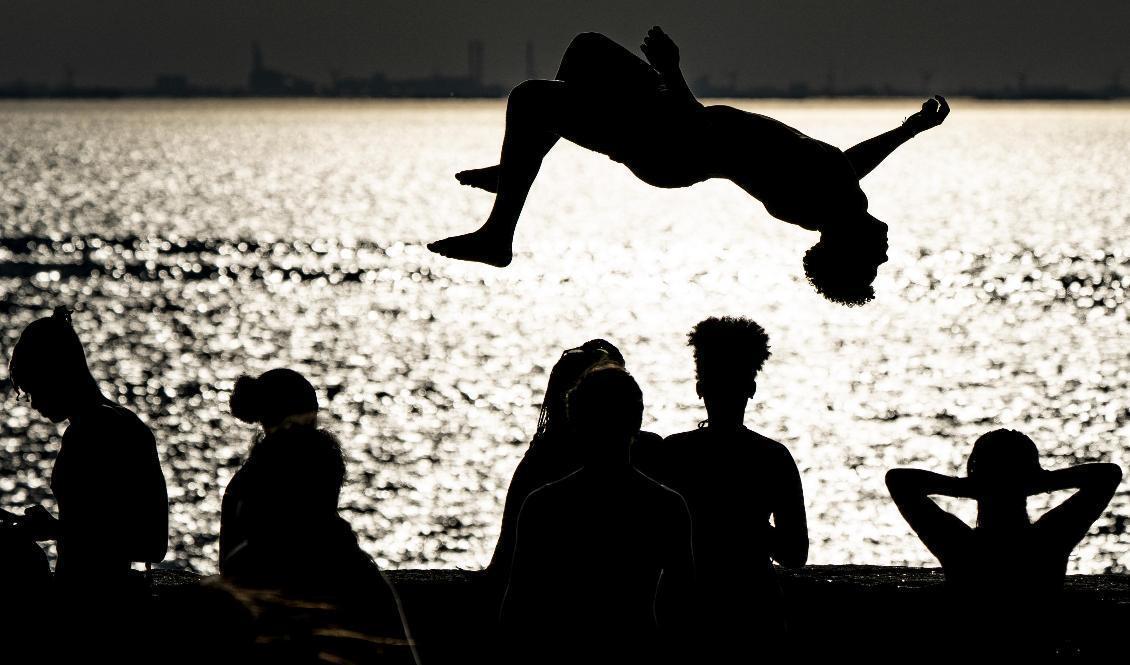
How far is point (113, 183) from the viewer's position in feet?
594

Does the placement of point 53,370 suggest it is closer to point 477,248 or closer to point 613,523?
point 477,248

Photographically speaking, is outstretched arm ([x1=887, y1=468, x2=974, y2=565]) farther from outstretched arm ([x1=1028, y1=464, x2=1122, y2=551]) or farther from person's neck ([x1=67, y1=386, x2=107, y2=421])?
person's neck ([x1=67, y1=386, x2=107, y2=421])

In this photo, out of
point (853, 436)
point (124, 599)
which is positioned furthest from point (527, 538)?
point (853, 436)

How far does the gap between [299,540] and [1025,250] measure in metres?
112

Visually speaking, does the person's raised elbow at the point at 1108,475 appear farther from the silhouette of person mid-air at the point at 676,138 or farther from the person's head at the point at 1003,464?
the silhouette of person mid-air at the point at 676,138

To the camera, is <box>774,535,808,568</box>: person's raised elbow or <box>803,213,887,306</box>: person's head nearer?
<box>803,213,887,306</box>: person's head

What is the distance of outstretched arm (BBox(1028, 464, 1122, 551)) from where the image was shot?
13.1ft

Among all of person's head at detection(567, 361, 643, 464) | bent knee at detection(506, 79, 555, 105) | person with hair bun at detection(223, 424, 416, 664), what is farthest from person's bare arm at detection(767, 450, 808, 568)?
person with hair bun at detection(223, 424, 416, 664)

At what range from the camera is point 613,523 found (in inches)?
132

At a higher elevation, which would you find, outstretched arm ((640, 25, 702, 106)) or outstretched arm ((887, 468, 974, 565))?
outstretched arm ((640, 25, 702, 106))

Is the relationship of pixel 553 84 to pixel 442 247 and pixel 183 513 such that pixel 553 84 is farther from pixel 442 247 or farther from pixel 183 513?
pixel 183 513

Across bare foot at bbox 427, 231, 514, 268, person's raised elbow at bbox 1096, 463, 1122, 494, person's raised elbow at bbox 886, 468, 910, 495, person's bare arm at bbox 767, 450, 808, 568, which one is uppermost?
bare foot at bbox 427, 231, 514, 268

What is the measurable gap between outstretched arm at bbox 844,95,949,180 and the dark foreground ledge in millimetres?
1671

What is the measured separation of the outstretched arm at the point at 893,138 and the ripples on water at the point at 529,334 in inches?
1161
